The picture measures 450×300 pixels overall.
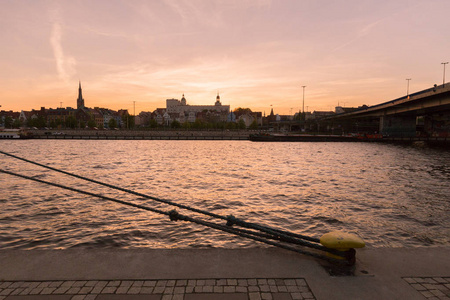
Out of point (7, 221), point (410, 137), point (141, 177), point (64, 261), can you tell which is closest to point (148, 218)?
point (7, 221)

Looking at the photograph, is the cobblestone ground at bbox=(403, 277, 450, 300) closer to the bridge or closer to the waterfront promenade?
the waterfront promenade

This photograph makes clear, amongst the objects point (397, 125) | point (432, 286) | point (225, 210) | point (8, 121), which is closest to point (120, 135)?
point (397, 125)

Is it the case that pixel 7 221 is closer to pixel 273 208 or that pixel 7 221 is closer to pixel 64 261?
pixel 64 261

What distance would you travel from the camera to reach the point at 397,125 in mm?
89812

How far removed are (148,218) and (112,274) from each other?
768 cm

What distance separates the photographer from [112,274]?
16.6 ft

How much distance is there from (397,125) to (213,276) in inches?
4028

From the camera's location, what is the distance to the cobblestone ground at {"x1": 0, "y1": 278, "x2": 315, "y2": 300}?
436 centimetres

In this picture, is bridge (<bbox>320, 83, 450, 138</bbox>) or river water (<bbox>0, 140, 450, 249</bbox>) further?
bridge (<bbox>320, 83, 450, 138</bbox>)

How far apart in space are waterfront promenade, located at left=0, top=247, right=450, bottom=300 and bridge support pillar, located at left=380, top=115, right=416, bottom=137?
96347 millimetres

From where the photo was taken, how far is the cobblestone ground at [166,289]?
14.3ft

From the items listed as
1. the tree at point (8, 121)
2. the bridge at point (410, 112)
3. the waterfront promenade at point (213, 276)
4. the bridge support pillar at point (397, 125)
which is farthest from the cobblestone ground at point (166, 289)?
the tree at point (8, 121)

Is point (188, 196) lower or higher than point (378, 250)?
lower

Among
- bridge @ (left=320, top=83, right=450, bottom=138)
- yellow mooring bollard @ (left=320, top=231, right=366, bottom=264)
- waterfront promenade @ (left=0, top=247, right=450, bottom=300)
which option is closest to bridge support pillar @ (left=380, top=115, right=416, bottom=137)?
bridge @ (left=320, top=83, right=450, bottom=138)
